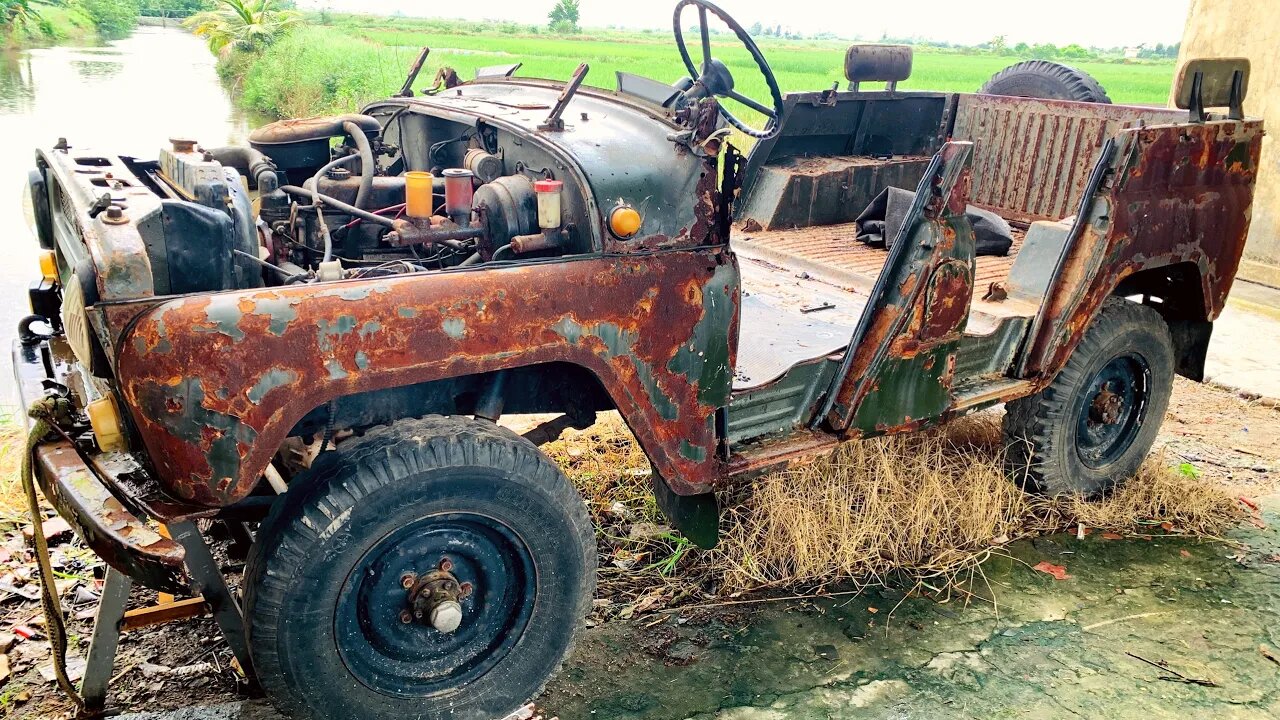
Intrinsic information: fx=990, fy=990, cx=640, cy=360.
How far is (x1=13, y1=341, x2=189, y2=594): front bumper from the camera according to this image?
2.07 meters

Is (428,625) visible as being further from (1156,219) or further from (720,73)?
(1156,219)

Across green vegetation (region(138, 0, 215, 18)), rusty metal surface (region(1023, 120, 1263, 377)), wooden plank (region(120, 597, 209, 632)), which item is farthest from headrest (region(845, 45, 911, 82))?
green vegetation (region(138, 0, 215, 18))

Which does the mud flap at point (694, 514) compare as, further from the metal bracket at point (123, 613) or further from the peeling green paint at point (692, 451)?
the metal bracket at point (123, 613)

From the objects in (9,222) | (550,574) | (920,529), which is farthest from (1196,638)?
(9,222)

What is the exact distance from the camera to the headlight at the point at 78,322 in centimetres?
211

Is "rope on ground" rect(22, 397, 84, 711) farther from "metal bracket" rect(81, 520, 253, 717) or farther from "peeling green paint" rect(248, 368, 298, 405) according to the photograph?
"peeling green paint" rect(248, 368, 298, 405)

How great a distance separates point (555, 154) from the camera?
9.11 ft

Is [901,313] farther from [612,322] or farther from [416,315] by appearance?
[416,315]

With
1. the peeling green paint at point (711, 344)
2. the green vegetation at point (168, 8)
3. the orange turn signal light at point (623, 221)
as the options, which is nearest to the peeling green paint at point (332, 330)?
the orange turn signal light at point (623, 221)

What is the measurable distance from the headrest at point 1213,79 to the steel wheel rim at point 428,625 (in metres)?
3.12

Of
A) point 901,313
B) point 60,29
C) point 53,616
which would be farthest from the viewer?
point 60,29

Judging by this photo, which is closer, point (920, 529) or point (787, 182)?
point (920, 529)

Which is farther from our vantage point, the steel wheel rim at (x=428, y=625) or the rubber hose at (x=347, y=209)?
the rubber hose at (x=347, y=209)

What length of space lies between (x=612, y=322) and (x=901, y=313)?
108 cm
